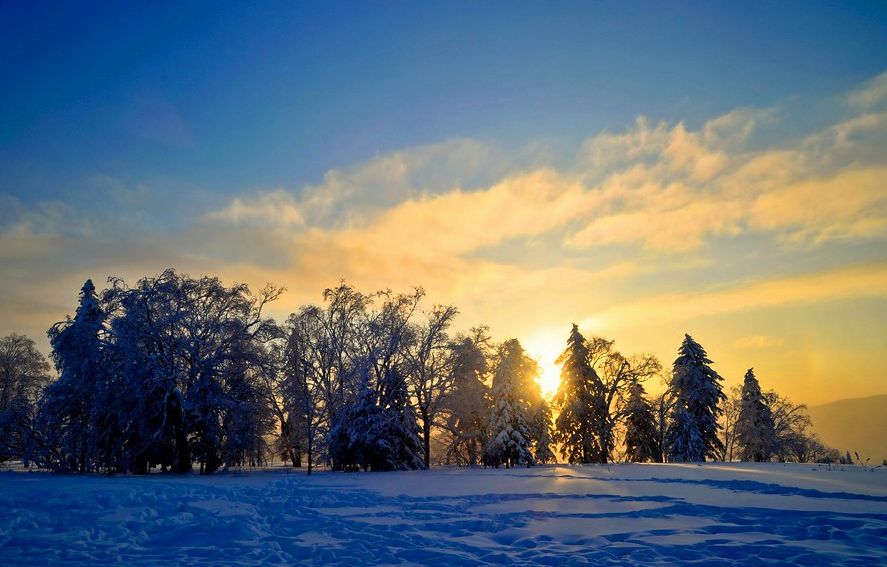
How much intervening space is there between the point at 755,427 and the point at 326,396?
39575 mm

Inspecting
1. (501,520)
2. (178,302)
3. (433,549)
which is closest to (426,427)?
(178,302)

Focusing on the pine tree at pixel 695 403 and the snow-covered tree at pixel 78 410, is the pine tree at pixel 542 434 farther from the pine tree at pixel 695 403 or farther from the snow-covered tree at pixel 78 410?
the snow-covered tree at pixel 78 410

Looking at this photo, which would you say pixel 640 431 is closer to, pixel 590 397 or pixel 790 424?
pixel 590 397

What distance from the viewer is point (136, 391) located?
31.9 metres

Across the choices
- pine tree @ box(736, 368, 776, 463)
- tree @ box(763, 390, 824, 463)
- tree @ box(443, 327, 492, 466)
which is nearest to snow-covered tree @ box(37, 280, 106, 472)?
tree @ box(443, 327, 492, 466)

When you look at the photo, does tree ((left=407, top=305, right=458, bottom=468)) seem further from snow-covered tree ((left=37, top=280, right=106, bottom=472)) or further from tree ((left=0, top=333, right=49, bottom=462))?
tree ((left=0, top=333, right=49, bottom=462))

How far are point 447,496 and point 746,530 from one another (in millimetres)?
9439

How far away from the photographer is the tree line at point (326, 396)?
108 feet

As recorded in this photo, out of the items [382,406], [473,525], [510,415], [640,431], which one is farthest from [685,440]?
[473,525]

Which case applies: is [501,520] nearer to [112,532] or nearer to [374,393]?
[112,532]

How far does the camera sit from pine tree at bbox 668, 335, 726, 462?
43.6 m

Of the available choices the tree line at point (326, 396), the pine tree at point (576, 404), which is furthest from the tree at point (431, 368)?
the pine tree at point (576, 404)

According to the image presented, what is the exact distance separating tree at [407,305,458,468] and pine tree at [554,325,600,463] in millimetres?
10327

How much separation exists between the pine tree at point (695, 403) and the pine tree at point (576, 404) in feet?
23.9
